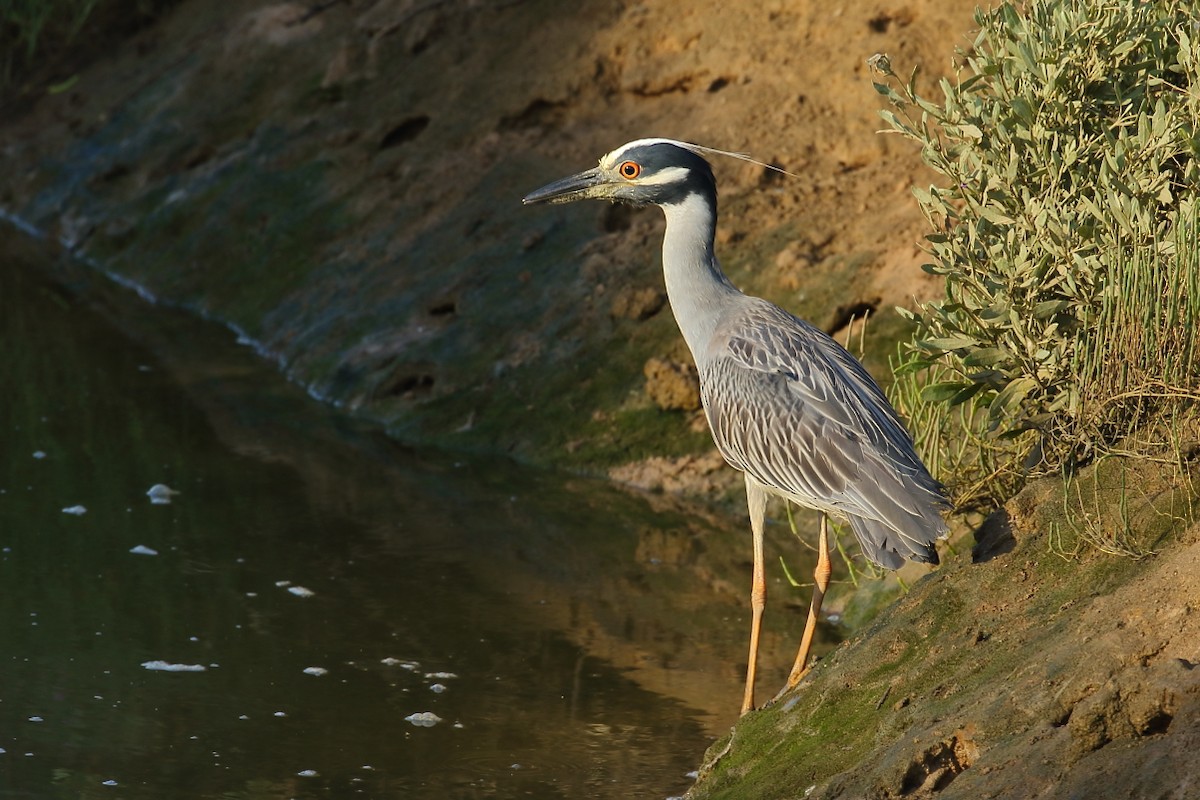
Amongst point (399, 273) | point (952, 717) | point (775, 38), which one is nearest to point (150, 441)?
point (399, 273)

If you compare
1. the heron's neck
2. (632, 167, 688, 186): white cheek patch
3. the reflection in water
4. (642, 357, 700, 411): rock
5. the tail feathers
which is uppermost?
(632, 167, 688, 186): white cheek patch

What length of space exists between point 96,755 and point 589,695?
1962 mm

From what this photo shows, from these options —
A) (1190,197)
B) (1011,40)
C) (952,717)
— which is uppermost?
(1011,40)

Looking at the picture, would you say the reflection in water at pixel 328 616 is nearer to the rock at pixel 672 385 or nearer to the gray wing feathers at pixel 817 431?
the rock at pixel 672 385

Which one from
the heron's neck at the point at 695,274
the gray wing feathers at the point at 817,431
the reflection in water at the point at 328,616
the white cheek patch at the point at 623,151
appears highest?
the white cheek patch at the point at 623,151

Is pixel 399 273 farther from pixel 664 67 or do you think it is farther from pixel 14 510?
pixel 14 510

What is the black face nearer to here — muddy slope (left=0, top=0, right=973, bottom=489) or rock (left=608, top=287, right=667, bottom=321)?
muddy slope (left=0, top=0, right=973, bottom=489)

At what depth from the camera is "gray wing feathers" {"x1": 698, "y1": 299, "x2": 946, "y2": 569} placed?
5371 millimetres

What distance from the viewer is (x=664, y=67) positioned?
1289 centimetres

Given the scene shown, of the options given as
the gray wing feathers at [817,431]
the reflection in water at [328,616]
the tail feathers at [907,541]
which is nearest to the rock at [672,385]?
the reflection in water at [328,616]

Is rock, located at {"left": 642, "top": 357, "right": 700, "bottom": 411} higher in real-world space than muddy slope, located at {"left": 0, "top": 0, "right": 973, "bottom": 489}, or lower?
lower

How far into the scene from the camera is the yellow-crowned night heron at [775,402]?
5.45 metres

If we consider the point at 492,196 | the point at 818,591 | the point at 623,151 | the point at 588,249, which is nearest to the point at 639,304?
the point at 588,249

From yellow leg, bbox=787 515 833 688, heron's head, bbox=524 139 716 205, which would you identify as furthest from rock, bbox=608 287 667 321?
yellow leg, bbox=787 515 833 688
